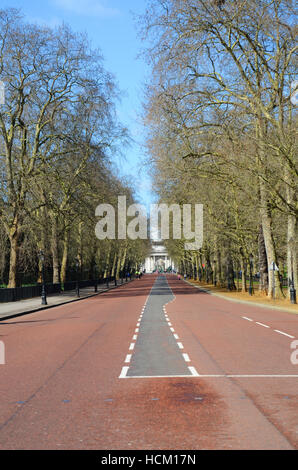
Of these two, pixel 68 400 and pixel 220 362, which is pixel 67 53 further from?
pixel 68 400

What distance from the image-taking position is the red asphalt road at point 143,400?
18.6 ft

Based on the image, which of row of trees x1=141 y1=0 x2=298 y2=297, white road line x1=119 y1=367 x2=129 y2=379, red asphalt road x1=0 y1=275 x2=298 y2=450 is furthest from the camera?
row of trees x1=141 y1=0 x2=298 y2=297

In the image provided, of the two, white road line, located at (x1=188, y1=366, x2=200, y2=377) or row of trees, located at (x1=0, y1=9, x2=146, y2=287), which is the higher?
row of trees, located at (x1=0, y1=9, x2=146, y2=287)

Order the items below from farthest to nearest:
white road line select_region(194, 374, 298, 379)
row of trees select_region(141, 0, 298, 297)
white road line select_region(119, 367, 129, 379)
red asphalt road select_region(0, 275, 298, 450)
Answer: row of trees select_region(141, 0, 298, 297) < white road line select_region(119, 367, 129, 379) < white road line select_region(194, 374, 298, 379) < red asphalt road select_region(0, 275, 298, 450)

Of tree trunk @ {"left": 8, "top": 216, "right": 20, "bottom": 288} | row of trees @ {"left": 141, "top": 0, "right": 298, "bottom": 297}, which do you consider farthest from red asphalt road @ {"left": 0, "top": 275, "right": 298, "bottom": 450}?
tree trunk @ {"left": 8, "top": 216, "right": 20, "bottom": 288}

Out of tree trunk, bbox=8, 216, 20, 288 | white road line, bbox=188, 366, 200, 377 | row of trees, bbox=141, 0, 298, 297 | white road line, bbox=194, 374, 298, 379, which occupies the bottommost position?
white road line, bbox=188, 366, 200, 377

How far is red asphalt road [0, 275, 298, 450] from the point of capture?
18.6 ft

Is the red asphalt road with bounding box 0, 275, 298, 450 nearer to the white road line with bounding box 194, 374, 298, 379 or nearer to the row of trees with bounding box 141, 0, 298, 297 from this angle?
the white road line with bounding box 194, 374, 298, 379

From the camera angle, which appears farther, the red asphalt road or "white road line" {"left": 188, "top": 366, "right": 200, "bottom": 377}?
"white road line" {"left": 188, "top": 366, "right": 200, "bottom": 377}

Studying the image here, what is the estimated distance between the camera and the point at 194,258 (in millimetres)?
100688

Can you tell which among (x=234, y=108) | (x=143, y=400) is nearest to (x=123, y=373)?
(x=143, y=400)

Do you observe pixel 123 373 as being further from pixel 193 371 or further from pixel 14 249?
pixel 14 249

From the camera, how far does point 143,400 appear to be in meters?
7.54
